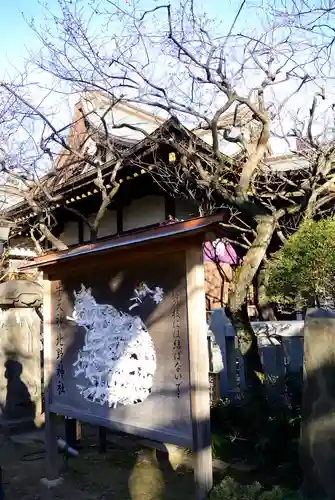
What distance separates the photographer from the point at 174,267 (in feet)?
13.2

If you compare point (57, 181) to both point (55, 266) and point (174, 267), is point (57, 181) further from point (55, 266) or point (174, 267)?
point (174, 267)

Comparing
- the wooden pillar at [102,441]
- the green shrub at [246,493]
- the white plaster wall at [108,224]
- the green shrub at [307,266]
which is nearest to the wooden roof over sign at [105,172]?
the white plaster wall at [108,224]

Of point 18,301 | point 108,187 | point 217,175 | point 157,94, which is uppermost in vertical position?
point 157,94

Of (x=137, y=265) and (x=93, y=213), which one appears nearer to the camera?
(x=137, y=265)

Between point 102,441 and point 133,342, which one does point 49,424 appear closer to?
point 102,441

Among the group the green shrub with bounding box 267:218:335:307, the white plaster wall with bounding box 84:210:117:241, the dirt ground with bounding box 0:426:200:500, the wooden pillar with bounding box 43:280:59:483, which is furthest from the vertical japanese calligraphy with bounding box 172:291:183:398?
the white plaster wall with bounding box 84:210:117:241

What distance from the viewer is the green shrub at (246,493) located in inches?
135

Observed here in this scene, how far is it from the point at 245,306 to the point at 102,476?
8.49 feet

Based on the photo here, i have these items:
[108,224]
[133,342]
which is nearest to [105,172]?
[108,224]

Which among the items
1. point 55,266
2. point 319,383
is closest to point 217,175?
point 55,266

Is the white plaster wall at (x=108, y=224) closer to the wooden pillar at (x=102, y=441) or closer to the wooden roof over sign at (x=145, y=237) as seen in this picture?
the wooden pillar at (x=102, y=441)

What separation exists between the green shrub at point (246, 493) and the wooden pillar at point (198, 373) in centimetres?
13

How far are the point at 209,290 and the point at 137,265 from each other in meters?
8.60

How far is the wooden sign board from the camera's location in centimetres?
379
